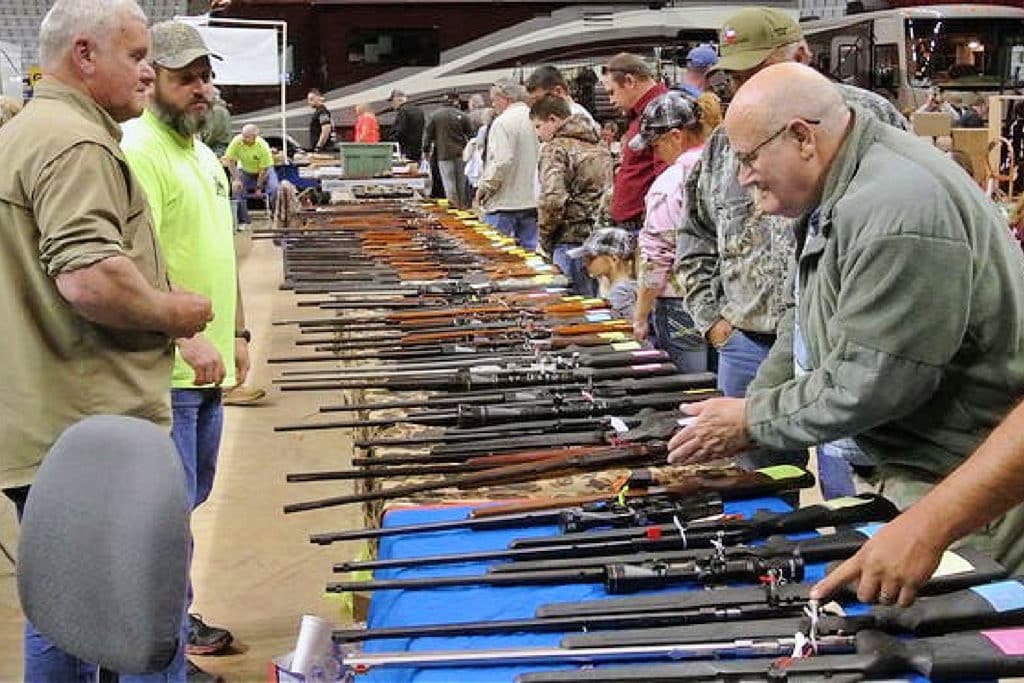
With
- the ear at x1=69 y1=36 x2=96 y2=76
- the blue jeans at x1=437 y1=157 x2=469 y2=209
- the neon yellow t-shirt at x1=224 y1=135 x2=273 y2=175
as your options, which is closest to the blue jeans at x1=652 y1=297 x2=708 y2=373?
the ear at x1=69 y1=36 x2=96 y2=76

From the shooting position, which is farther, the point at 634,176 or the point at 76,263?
the point at 634,176

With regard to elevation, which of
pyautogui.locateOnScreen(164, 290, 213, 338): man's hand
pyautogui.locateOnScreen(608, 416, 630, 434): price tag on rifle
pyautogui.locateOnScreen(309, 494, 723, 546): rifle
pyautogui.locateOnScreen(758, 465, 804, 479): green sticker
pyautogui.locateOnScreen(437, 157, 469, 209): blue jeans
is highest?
pyautogui.locateOnScreen(164, 290, 213, 338): man's hand

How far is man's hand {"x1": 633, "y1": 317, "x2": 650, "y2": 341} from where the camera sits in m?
4.69

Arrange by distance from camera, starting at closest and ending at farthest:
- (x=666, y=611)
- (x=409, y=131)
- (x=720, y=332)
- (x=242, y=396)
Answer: (x=666, y=611), (x=720, y=332), (x=242, y=396), (x=409, y=131)

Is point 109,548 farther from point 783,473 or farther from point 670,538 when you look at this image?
point 783,473

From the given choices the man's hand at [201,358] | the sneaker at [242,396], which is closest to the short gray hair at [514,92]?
the sneaker at [242,396]

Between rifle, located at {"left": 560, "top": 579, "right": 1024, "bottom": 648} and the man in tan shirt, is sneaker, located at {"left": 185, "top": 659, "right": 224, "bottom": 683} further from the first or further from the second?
rifle, located at {"left": 560, "top": 579, "right": 1024, "bottom": 648}

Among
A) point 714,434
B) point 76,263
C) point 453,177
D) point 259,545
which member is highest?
point 76,263

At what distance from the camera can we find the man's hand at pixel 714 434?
266 cm

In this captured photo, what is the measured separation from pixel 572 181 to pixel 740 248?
3132 millimetres

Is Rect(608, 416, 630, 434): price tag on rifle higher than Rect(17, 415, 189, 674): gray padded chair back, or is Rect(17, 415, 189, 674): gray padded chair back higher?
Rect(17, 415, 189, 674): gray padded chair back

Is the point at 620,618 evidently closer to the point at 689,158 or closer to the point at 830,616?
the point at 830,616

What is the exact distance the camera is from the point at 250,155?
14.9 m

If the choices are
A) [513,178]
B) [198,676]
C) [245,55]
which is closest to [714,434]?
[198,676]
